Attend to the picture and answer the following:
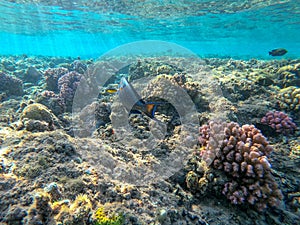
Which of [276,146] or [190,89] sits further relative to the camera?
[190,89]

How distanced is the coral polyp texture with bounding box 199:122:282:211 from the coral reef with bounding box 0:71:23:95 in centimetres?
954

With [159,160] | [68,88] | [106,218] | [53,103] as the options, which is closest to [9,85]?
[68,88]

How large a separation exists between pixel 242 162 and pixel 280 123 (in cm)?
270

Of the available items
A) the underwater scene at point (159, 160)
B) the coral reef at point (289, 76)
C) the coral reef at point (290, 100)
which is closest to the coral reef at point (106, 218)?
the underwater scene at point (159, 160)

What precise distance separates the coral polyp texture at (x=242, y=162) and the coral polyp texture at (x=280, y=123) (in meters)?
1.71

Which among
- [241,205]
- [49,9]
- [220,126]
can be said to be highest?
[49,9]

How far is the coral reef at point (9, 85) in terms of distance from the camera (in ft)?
29.6

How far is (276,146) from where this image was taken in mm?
4598

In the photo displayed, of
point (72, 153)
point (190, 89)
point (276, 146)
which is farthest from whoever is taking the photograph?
point (190, 89)

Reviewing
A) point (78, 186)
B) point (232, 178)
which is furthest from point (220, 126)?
point (78, 186)

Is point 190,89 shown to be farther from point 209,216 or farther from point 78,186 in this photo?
point 78,186

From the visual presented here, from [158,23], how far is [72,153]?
99.9ft

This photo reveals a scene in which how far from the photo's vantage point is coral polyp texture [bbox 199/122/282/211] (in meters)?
3.13

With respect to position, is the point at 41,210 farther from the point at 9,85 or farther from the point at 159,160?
the point at 9,85
